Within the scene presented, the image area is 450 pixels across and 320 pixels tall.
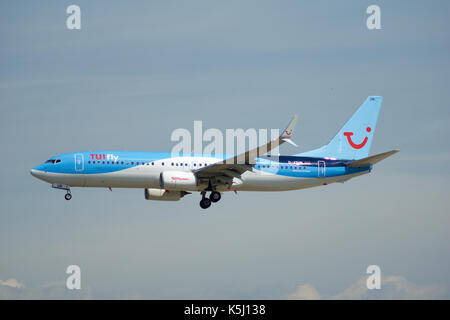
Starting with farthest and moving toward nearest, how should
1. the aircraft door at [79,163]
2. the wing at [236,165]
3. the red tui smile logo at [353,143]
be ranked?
the red tui smile logo at [353,143], the aircraft door at [79,163], the wing at [236,165]

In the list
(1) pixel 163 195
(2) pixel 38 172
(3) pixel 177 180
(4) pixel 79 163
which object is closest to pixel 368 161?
(3) pixel 177 180

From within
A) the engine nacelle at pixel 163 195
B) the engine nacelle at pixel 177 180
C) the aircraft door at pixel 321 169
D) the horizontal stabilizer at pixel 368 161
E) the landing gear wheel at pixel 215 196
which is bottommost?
the landing gear wheel at pixel 215 196

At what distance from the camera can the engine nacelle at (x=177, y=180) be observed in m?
69.8

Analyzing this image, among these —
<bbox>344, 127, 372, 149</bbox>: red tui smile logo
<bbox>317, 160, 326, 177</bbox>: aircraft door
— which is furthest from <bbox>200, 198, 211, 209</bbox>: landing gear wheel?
<bbox>344, 127, 372, 149</bbox>: red tui smile logo

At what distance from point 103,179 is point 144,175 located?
11.4ft

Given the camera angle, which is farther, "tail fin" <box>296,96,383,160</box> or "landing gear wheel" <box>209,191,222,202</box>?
"tail fin" <box>296,96,383,160</box>

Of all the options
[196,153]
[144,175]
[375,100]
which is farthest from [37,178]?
[375,100]

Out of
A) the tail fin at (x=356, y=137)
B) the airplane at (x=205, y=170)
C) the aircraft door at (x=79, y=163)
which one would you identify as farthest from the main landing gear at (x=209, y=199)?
the aircraft door at (x=79, y=163)

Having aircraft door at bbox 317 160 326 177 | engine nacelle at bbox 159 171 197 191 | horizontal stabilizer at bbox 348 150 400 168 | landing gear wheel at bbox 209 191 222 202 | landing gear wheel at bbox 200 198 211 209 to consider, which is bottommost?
landing gear wheel at bbox 200 198 211 209

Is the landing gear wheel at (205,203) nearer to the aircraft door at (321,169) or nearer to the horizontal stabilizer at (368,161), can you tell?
the aircraft door at (321,169)

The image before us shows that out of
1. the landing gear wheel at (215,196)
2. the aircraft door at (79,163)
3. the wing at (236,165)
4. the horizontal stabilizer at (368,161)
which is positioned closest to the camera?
the wing at (236,165)

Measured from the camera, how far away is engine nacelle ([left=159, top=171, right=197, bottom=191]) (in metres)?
69.8

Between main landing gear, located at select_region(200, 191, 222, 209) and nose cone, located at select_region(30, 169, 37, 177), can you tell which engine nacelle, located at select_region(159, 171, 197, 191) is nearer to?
main landing gear, located at select_region(200, 191, 222, 209)

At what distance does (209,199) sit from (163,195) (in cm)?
498
